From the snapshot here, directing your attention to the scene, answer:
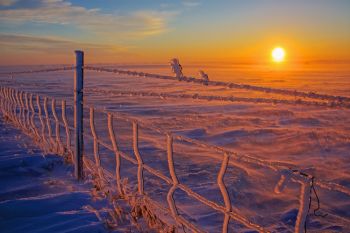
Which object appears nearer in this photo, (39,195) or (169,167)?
(169,167)

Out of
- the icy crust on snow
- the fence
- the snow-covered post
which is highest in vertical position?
the snow-covered post

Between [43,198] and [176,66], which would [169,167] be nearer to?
[176,66]

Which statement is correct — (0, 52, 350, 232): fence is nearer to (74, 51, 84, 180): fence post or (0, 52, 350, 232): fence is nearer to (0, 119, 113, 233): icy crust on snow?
(74, 51, 84, 180): fence post

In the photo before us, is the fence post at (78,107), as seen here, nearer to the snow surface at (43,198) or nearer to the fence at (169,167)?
the fence at (169,167)

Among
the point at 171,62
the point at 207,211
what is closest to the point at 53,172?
the point at 207,211

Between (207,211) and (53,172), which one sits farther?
(53,172)

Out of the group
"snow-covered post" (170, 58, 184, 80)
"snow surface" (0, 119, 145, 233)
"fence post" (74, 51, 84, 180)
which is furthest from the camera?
"fence post" (74, 51, 84, 180)

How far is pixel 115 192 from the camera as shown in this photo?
389 cm

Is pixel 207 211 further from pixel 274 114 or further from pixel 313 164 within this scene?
pixel 274 114

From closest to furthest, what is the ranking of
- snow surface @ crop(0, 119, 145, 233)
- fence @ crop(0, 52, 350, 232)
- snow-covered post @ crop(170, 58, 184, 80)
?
1. fence @ crop(0, 52, 350, 232)
2. snow-covered post @ crop(170, 58, 184, 80)
3. snow surface @ crop(0, 119, 145, 233)

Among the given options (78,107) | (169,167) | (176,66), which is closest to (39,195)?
(78,107)

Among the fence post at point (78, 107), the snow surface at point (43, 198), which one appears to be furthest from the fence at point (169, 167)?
the snow surface at point (43, 198)

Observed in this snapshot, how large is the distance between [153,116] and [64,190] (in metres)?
6.65

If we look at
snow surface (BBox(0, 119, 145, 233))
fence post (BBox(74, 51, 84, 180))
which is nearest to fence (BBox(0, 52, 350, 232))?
A: fence post (BBox(74, 51, 84, 180))
